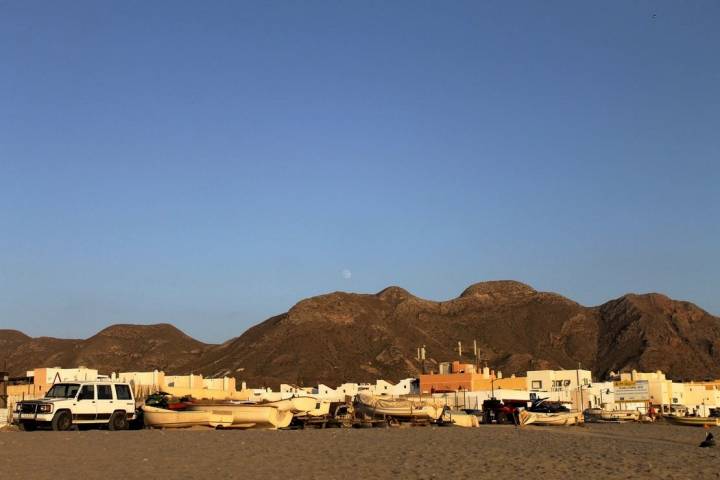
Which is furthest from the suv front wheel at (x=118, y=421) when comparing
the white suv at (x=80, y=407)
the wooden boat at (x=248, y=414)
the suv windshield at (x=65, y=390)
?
the wooden boat at (x=248, y=414)

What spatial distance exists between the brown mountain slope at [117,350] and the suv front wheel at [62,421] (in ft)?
409

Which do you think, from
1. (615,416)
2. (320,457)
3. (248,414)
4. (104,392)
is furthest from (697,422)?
(320,457)

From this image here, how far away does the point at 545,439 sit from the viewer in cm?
3238

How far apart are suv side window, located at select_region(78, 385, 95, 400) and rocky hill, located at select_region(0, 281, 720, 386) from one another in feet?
323

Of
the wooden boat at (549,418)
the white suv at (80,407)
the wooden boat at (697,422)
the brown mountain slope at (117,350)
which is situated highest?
the brown mountain slope at (117,350)

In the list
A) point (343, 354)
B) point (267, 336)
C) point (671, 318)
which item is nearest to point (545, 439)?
point (343, 354)

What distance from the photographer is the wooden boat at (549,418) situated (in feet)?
147

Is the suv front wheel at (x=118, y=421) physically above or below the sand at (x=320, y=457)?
above

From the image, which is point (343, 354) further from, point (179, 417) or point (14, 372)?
point (179, 417)

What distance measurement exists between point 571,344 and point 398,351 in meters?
39.7

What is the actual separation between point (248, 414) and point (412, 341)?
12700cm

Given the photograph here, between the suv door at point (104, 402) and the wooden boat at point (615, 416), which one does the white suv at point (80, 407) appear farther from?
the wooden boat at point (615, 416)

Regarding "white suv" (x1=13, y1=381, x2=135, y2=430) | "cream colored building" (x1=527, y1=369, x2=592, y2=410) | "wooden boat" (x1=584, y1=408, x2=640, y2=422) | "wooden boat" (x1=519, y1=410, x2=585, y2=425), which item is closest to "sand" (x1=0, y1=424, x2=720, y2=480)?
"white suv" (x1=13, y1=381, x2=135, y2=430)

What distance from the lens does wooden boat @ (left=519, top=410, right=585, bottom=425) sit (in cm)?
4488
